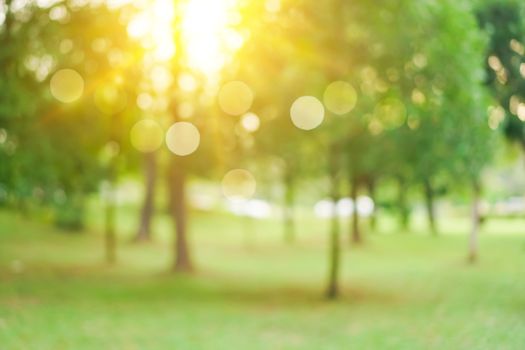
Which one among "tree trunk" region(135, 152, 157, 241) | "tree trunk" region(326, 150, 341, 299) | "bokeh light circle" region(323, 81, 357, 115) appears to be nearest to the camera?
"bokeh light circle" region(323, 81, 357, 115)

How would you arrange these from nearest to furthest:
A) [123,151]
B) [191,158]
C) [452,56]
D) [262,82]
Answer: [452,56] → [262,82] → [123,151] → [191,158]

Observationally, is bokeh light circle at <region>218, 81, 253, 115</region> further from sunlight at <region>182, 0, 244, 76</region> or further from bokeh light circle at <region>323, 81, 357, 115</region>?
bokeh light circle at <region>323, 81, 357, 115</region>

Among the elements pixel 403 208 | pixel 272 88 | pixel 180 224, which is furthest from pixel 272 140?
pixel 180 224

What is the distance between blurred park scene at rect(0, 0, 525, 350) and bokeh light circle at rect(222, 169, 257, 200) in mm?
7896

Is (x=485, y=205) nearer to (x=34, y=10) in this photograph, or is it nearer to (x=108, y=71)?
(x=108, y=71)

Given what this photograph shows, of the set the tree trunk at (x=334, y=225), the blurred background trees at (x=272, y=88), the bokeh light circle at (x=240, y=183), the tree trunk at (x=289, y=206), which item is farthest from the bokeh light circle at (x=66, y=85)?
the tree trunk at (x=289, y=206)

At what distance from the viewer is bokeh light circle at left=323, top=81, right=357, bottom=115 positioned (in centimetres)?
1365

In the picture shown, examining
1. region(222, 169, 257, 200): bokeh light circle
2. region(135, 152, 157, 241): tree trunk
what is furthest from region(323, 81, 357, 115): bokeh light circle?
region(135, 152, 157, 241): tree trunk

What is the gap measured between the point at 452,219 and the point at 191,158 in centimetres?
1417

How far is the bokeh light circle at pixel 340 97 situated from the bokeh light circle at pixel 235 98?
116 inches

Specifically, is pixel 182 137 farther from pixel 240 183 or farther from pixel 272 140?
pixel 240 183

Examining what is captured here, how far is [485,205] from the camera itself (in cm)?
2172

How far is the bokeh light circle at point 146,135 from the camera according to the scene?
22.2m

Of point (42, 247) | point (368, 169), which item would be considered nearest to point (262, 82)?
point (368, 169)
